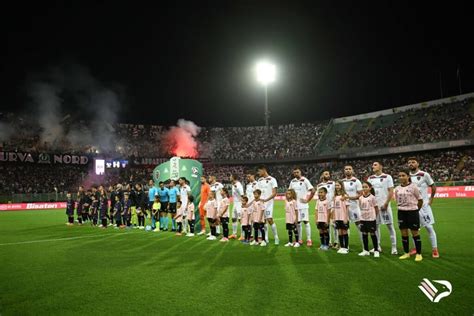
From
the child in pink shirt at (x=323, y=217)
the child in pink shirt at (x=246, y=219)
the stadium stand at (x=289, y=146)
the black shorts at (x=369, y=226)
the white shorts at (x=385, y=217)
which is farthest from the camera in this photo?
the stadium stand at (x=289, y=146)

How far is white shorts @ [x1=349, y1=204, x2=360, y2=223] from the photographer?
28.5ft

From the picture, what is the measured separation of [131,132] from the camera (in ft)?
168

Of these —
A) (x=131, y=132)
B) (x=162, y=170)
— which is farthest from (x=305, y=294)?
(x=131, y=132)

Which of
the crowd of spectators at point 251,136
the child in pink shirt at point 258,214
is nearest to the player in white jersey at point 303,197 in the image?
the child in pink shirt at point 258,214

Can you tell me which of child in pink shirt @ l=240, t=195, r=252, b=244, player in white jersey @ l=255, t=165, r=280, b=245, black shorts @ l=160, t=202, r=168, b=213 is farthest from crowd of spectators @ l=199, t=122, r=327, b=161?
child in pink shirt @ l=240, t=195, r=252, b=244

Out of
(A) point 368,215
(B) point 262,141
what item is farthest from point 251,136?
(A) point 368,215

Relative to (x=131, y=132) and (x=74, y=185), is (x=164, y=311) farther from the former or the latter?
(x=131, y=132)

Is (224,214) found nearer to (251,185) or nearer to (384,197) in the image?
(251,185)

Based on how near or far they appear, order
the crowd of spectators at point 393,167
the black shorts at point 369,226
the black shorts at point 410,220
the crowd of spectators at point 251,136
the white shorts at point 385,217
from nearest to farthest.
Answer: the black shorts at point 410,220
the black shorts at point 369,226
the white shorts at point 385,217
the crowd of spectators at point 393,167
the crowd of spectators at point 251,136

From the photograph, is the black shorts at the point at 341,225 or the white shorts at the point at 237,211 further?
the white shorts at the point at 237,211

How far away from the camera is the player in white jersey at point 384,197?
325 inches

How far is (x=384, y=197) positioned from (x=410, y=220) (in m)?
1.05

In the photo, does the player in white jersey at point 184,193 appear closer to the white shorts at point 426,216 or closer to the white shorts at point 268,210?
the white shorts at point 268,210

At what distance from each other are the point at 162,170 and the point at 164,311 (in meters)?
11.5
